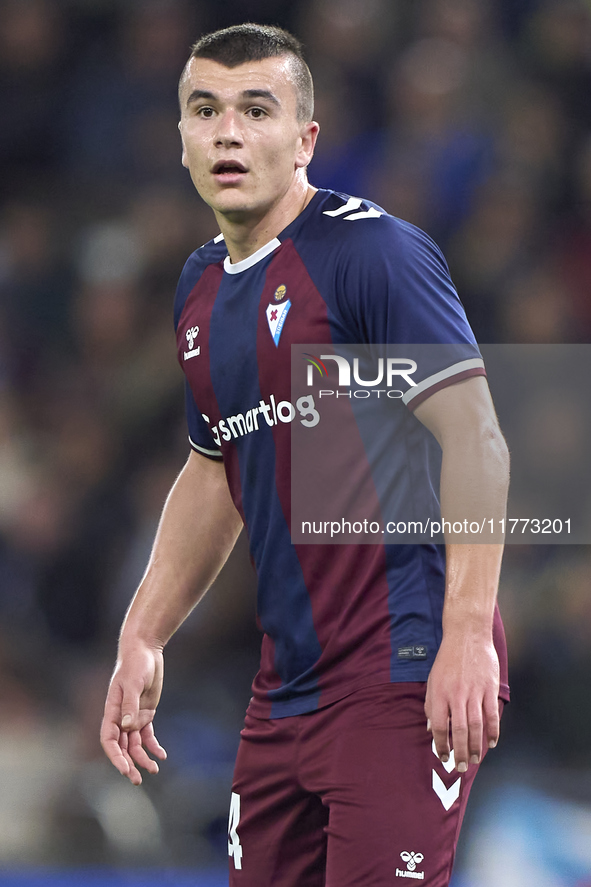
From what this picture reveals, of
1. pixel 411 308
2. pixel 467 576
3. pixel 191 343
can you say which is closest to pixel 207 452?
pixel 191 343

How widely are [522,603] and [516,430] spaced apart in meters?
0.77

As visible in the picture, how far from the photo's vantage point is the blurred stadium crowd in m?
4.72

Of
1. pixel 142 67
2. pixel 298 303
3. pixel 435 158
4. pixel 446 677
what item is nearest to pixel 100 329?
pixel 142 67

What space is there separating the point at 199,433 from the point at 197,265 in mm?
430

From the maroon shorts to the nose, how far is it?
3.97 feet

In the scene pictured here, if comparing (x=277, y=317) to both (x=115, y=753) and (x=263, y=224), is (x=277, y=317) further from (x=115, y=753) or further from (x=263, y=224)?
(x=115, y=753)

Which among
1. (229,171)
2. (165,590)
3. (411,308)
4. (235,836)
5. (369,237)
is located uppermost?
(229,171)

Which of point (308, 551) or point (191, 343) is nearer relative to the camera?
point (308, 551)

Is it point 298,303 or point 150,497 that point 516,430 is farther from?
point 298,303

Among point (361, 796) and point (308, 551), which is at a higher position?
point (308, 551)

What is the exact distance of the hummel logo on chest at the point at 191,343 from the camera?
2.59 meters

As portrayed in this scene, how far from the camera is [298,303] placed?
2.34 m

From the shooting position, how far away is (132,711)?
2510mm

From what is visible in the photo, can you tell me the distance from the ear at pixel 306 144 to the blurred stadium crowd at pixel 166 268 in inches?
107
